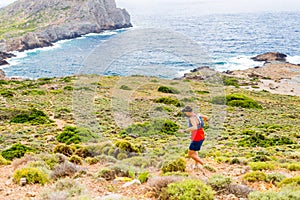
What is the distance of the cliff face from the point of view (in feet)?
352

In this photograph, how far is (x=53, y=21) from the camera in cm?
13475

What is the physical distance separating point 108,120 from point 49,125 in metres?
4.22

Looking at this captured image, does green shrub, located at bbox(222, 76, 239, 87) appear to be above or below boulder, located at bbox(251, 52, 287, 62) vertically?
below

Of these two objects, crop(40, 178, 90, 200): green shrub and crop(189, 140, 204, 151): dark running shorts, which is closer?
crop(40, 178, 90, 200): green shrub

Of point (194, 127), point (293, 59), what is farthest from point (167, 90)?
point (293, 59)

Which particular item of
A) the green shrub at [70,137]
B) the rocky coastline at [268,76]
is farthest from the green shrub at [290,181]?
the rocky coastline at [268,76]

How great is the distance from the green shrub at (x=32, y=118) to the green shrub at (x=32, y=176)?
49.0 feet

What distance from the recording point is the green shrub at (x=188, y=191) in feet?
19.5

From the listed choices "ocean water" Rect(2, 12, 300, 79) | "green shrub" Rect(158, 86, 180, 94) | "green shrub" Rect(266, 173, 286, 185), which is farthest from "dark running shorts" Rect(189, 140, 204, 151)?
"ocean water" Rect(2, 12, 300, 79)

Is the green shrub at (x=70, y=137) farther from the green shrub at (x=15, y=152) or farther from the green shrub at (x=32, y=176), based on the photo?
the green shrub at (x=32, y=176)

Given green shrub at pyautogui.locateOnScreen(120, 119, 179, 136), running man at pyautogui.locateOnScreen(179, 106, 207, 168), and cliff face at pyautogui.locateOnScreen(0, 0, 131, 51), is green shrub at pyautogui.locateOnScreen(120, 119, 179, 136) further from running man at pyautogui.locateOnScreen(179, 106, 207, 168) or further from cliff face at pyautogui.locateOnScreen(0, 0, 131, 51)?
cliff face at pyautogui.locateOnScreen(0, 0, 131, 51)

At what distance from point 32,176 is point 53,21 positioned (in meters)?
138

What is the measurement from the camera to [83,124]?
67.2 ft

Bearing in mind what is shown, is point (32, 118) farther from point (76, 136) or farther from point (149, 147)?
point (149, 147)
